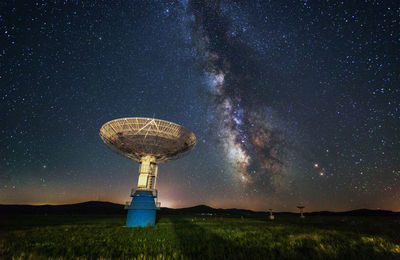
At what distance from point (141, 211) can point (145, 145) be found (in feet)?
23.7

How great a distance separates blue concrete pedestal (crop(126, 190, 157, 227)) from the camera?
19.8 metres

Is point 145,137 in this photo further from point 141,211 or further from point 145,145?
point 141,211

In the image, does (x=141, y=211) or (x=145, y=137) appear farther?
(x=145, y=137)

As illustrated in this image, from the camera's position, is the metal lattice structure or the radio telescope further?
the metal lattice structure

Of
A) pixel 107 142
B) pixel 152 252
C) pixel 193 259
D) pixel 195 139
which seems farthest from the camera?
pixel 195 139

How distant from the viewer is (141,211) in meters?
Result: 20.1

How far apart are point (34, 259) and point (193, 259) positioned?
5599mm

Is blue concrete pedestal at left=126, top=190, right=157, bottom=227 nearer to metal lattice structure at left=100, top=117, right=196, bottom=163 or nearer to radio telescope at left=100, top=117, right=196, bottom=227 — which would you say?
radio telescope at left=100, top=117, right=196, bottom=227

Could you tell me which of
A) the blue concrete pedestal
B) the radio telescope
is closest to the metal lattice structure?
the radio telescope

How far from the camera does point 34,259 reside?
660cm

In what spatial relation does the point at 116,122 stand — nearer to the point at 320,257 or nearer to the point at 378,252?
the point at 320,257

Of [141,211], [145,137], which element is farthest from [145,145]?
[141,211]

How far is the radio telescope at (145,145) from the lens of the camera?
66.6ft

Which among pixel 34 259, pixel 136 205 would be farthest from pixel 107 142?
pixel 34 259
